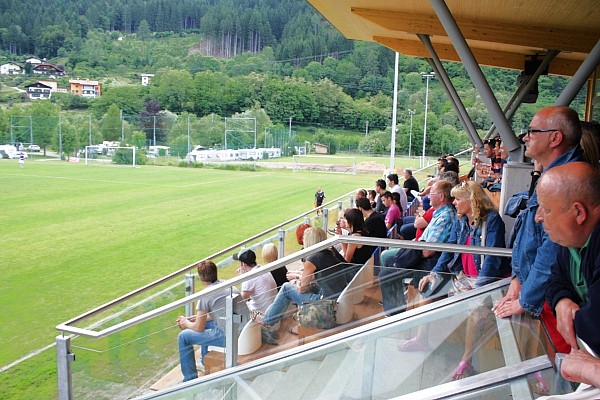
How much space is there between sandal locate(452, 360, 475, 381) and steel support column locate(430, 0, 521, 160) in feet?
9.07

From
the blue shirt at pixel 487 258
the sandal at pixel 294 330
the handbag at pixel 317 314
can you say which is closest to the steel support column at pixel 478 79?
the blue shirt at pixel 487 258

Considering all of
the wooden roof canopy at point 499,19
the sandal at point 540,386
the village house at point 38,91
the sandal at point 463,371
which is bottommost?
the sandal at point 463,371

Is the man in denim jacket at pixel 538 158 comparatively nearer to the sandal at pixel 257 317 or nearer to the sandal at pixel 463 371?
the sandal at pixel 463 371

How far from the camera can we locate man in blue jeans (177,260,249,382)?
3404 millimetres

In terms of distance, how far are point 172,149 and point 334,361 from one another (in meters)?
54.8

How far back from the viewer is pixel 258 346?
10.7 ft

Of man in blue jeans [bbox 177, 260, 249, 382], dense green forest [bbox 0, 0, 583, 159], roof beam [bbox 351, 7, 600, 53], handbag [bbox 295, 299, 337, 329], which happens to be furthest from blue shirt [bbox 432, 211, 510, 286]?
dense green forest [bbox 0, 0, 583, 159]

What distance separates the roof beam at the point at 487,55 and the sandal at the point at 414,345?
8553mm

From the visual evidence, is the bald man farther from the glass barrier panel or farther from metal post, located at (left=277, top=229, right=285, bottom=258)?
metal post, located at (left=277, top=229, right=285, bottom=258)

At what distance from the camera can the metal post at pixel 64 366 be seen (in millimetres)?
3752

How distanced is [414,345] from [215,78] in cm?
8286

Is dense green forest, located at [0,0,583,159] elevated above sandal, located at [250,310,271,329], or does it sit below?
above

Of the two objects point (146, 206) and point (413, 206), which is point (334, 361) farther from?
point (146, 206)

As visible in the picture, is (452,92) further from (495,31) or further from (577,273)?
(577,273)
